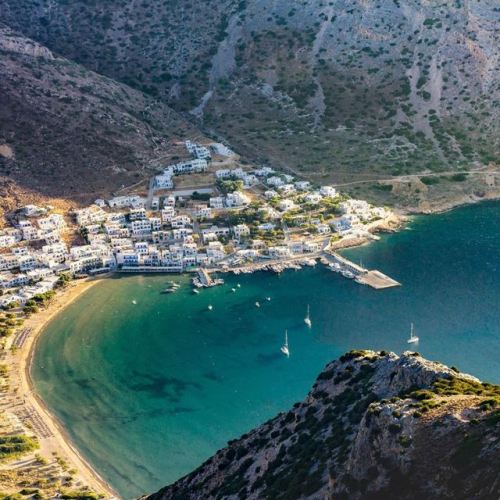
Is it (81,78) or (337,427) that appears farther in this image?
(81,78)

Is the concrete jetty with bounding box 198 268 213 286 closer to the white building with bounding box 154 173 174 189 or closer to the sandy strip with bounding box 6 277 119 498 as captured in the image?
the sandy strip with bounding box 6 277 119 498

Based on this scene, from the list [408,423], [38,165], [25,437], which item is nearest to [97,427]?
[25,437]

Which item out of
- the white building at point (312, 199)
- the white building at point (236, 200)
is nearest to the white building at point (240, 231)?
the white building at point (236, 200)

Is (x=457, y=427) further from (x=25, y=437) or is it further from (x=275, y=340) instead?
(x=275, y=340)

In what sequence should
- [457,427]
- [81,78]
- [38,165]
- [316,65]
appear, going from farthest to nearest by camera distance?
[316,65] → [81,78] → [38,165] → [457,427]

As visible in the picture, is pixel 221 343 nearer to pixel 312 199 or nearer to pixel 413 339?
pixel 413 339

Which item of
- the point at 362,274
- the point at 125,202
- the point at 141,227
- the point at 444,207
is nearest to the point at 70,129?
the point at 125,202
